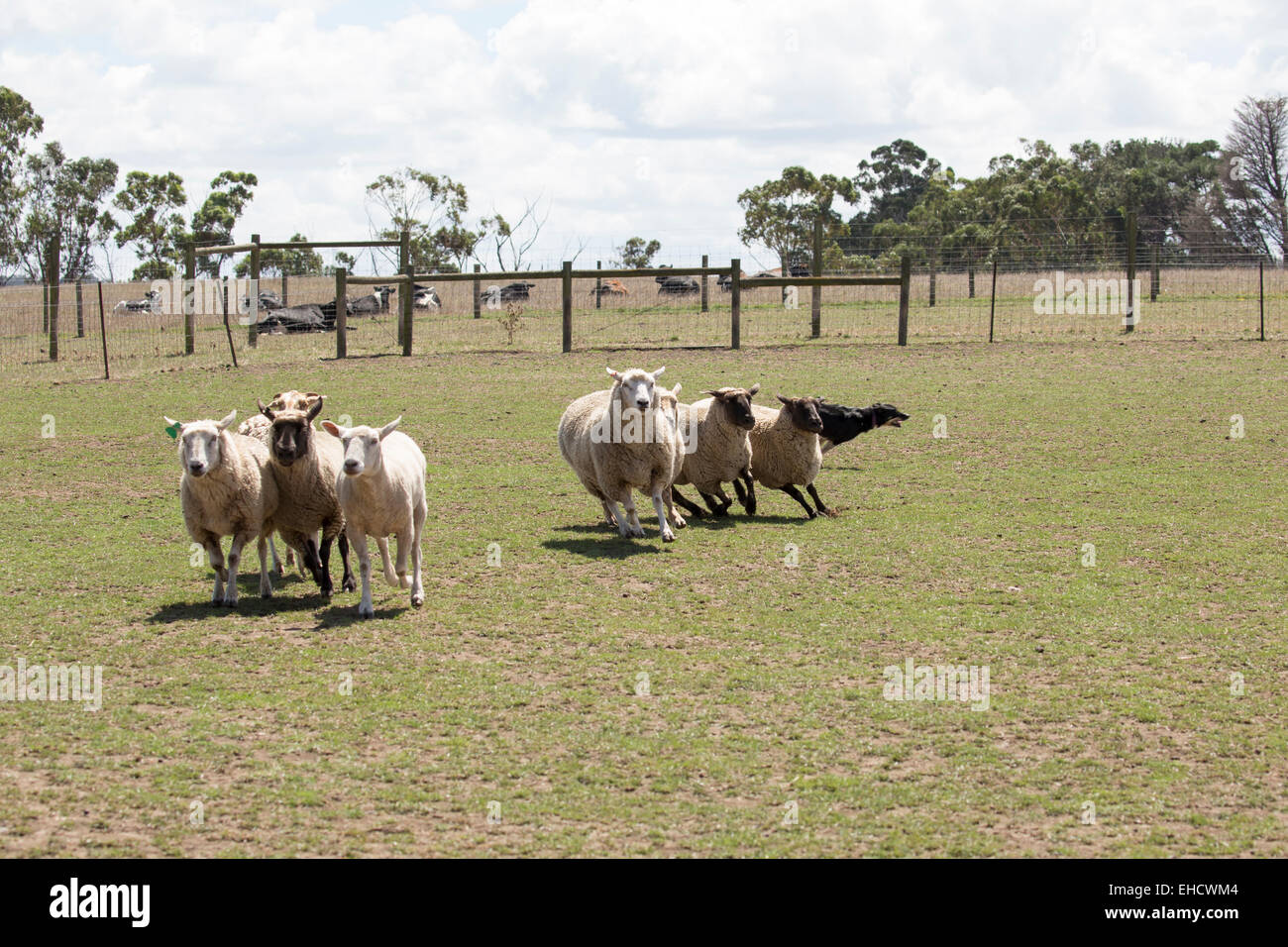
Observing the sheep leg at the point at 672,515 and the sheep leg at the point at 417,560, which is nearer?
the sheep leg at the point at 417,560

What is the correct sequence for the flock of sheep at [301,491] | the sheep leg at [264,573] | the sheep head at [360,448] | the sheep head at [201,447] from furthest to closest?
the sheep leg at [264,573] → the flock of sheep at [301,491] → the sheep head at [201,447] → the sheep head at [360,448]

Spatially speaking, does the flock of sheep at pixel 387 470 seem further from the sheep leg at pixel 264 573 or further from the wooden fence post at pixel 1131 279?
the wooden fence post at pixel 1131 279

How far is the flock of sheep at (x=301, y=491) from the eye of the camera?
8.23m

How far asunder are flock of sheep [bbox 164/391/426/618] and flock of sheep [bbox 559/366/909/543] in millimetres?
2198

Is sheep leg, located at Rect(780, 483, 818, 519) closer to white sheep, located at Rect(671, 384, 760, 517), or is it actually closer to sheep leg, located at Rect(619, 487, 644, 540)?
white sheep, located at Rect(671, 384, 760, 517)

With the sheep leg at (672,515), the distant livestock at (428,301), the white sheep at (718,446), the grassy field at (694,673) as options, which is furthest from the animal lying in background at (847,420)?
the distant livestock at (428,301)

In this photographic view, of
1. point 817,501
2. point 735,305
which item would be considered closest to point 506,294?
point 735,305

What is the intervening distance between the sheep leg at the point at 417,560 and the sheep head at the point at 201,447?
A: 132 cm

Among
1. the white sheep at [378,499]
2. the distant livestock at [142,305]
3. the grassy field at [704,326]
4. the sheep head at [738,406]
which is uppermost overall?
the distant livestock at [142,305]

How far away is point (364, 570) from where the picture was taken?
331 inches

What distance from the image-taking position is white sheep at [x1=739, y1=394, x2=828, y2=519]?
11.8m

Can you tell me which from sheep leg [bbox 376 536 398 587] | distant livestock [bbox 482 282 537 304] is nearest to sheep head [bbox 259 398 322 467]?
sheep leg [bbox 376 536 398 587]

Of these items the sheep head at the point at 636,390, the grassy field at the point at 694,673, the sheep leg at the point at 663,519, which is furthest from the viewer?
the sheep leg at the point at 663,519

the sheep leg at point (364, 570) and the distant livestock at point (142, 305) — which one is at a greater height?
the distant livestock at point (142, 305)
